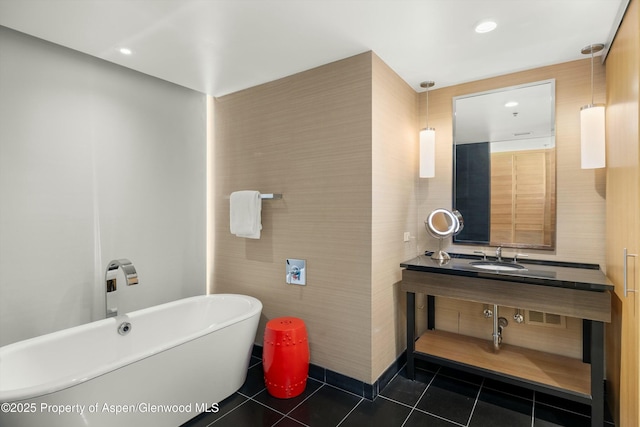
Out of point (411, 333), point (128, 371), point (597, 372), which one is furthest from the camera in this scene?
point (411, 333)

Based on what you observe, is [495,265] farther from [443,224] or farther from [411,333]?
[411,333]

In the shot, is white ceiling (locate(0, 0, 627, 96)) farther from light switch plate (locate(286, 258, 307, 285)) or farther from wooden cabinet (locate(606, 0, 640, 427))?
light switch plate (locate(286, 258, 307, 285))

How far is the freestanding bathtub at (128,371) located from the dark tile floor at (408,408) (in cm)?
17

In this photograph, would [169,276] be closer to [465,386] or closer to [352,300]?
[352,300]

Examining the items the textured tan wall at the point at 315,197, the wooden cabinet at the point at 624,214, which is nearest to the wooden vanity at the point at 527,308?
the wooden cabinet at the point at 624,214

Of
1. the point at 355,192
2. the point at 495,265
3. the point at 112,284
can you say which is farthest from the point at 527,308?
the point at 112,284

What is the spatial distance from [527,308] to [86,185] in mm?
3101

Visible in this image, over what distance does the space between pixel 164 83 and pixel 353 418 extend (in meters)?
3.01

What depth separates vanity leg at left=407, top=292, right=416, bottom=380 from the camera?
8.25 feet

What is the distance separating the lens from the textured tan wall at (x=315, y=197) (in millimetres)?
2334

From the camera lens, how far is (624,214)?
70.0 inches

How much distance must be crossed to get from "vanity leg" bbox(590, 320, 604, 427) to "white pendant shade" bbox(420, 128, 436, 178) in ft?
4.98

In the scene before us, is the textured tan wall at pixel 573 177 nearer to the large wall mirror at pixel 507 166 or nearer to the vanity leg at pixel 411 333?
the large wall mirror at pixel 507 166

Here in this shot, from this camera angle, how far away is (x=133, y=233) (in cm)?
272
